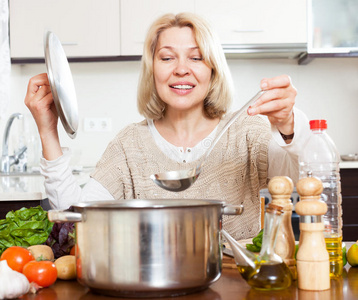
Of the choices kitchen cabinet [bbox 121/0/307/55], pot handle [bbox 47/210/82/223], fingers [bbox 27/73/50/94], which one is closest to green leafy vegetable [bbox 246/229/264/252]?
pot handle [bbox 47/210/82/223]

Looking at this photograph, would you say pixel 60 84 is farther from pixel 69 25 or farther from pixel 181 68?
pixel 69 25

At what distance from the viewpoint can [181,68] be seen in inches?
60.3

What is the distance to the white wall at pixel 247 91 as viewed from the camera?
3.33m

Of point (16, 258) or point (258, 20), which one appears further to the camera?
point (258, 20)

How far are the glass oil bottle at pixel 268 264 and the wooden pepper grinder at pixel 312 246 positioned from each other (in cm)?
3

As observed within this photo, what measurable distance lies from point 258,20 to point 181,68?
1.66 metres

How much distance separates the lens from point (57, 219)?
28.3 inches

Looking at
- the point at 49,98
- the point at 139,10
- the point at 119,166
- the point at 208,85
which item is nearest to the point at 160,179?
the point at 49,98

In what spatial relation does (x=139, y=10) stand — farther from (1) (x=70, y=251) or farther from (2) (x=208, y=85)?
(1) (x=70, y=251)

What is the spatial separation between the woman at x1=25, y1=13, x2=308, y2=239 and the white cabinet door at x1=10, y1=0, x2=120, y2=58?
4.77 feet

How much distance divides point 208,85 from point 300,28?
160 centimetres

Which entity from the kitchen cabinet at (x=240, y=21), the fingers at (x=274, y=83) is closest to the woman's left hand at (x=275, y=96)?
the fingers at (x=274, y=83)

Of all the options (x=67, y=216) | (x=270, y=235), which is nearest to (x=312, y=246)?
(x=270, y=235)

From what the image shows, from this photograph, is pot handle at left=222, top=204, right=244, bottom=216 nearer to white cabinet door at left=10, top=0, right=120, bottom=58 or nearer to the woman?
the woman
